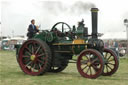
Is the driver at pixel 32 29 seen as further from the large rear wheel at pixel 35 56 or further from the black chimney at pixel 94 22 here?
the black chimney at pixel 94 22

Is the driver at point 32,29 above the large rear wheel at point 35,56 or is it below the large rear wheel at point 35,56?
above

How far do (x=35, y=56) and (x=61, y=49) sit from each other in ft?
2.75

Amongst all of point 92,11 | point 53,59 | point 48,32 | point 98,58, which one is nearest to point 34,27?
point 48,32

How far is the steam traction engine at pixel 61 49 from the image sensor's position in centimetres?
752

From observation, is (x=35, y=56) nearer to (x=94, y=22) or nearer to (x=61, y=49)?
(x=61, y=49)

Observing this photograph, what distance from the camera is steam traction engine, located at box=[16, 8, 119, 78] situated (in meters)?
7.52

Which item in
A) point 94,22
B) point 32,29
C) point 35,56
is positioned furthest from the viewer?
point 32,29

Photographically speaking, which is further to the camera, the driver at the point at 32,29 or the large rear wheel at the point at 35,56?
the driver at the point at 32,29

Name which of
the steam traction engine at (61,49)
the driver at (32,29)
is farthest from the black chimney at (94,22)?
the driver at (32,29)

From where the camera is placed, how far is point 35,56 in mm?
8062

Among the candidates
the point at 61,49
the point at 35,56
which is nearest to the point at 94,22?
the point at 61,49

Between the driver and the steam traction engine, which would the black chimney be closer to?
the steam traction engine

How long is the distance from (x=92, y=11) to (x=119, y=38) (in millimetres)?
18965

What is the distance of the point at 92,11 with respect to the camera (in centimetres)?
767
